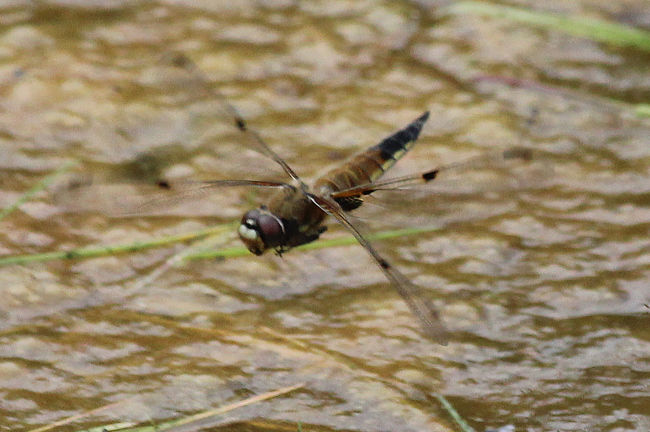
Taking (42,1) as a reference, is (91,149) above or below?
below

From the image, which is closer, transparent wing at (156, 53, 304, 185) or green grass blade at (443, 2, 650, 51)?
transparent wing at (156, 53, 304, 185)

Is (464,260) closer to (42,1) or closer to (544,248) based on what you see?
(544,248)

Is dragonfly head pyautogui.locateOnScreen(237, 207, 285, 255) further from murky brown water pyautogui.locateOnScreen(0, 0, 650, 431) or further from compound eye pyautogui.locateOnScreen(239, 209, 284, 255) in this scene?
murky brown water pyautogui.locateOnScreen(0, 0, 650, 431)

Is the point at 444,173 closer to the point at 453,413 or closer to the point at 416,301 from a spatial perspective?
the point at 416,301

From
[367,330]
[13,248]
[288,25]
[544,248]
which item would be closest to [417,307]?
[367,330]

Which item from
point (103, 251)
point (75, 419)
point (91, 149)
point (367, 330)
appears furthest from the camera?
point (91, 149)

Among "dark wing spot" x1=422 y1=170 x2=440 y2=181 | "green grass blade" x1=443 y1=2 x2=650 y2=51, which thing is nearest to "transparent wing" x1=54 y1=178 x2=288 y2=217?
"dark wing spot" x1=422 y1=170 x2=440 y2=181
